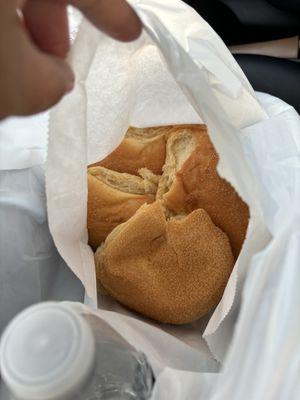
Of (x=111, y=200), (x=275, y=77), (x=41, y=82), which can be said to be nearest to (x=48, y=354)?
(x=41, y=82)

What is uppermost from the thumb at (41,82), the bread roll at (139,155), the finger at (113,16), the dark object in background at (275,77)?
the finger at (113,16)

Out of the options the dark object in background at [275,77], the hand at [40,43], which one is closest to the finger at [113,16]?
the hand at [40,43]

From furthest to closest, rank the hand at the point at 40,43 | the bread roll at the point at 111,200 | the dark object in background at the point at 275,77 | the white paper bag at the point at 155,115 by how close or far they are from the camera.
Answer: the dark object in background at the point at 275,77
the bread roll at the point at 111,200
the white paper bag at the point at 155,115
the hand at the point at 40,43

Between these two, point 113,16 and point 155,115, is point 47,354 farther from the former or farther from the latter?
point 155,115

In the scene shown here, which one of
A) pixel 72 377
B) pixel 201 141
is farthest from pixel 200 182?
pixel 72 377

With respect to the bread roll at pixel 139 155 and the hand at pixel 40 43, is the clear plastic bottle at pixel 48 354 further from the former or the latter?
the bread roll at pixel 139 155
